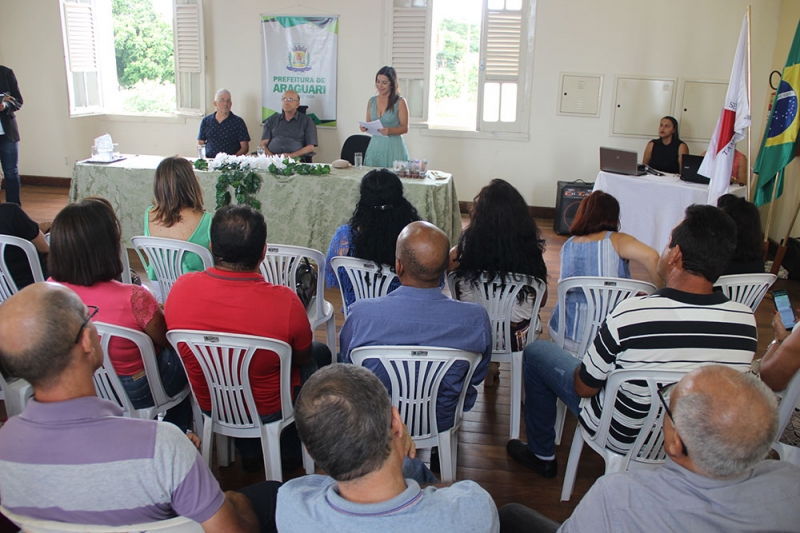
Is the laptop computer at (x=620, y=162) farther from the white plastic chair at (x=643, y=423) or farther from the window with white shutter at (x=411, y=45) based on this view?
Result: the white plastic chair at (x=643, y=423)

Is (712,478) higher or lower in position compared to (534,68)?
lower

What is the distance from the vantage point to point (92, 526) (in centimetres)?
115

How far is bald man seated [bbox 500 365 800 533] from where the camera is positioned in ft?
3.82

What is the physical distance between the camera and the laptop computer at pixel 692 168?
205 inches

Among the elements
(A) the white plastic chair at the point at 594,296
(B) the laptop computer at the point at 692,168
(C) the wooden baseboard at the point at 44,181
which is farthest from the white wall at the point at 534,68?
(A) the white plastic chair at the point at 594,296

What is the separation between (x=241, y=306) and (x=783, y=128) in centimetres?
483

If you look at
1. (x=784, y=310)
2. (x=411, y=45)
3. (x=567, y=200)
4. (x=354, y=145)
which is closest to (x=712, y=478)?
(x=784, y=310)

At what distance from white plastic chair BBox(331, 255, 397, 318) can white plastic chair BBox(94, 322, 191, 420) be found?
969mm

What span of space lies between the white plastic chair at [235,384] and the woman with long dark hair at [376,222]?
0.94 meters

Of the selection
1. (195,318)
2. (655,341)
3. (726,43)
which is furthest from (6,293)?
(726,43)

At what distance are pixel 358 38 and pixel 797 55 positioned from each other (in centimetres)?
427

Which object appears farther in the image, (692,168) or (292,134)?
(292,134)

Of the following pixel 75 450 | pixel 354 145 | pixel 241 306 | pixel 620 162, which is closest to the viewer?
pixel 75 450

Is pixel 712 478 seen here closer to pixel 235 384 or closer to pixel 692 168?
pixel 235 384
